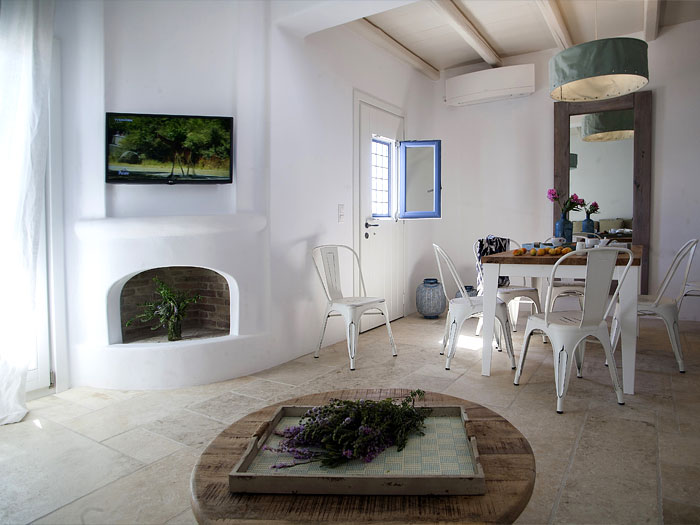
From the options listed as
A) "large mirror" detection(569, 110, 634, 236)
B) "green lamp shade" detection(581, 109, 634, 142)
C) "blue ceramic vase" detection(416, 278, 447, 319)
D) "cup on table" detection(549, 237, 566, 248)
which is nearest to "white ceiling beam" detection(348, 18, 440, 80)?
"large mirror" detection(569, 110, 634, 236)

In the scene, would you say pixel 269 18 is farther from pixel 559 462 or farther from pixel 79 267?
pixel 559 462

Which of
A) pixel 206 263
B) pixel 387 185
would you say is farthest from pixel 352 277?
pixel 206 263

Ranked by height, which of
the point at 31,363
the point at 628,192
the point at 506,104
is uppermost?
the point at 506,104

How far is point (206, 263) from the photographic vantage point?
142 inches

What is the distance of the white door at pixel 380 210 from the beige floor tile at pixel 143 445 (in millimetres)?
2754

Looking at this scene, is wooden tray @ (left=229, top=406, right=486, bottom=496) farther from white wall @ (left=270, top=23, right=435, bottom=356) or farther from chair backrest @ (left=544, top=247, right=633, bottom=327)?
white wall @ (left=270, top=23, right=435, bottom=356)

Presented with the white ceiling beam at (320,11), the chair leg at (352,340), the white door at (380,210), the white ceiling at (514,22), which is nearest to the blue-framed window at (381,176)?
the white door at (380,210)

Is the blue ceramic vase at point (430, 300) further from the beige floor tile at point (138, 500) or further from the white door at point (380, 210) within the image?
the beige floor tile at point (138, 500)

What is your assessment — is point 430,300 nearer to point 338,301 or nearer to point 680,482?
point 338,301

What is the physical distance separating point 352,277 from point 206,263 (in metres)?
1.65

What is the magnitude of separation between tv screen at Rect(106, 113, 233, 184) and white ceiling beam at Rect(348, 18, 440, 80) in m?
2.01

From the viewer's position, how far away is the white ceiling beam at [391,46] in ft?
16.1

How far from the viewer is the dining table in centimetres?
314

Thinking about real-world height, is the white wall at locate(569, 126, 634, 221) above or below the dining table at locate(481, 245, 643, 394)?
above
